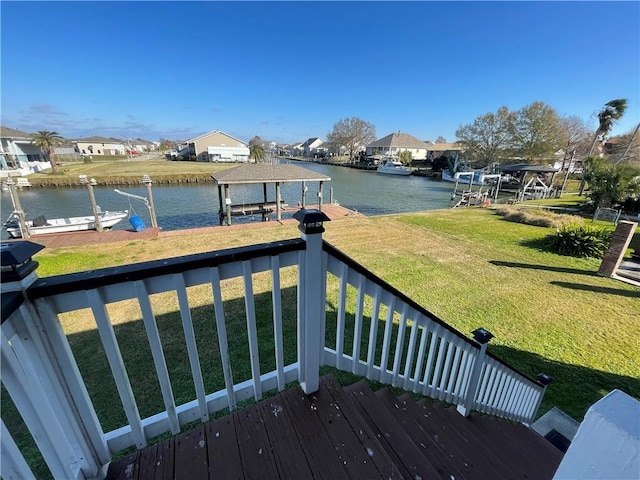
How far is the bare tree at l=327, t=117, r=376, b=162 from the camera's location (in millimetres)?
60375

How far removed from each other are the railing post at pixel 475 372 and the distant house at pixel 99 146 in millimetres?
72677

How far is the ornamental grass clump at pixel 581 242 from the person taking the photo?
7.97 meters

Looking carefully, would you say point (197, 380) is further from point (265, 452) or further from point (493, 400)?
point (493, 400)

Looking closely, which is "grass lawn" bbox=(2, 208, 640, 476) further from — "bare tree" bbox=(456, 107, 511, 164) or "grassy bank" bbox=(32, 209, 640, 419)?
"bare tree" bbox=(456, 107, 511, 164)

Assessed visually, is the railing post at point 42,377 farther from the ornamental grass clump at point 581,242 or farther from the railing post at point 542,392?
the ornamental grass clump at point 581,242

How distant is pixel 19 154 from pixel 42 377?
3916cm

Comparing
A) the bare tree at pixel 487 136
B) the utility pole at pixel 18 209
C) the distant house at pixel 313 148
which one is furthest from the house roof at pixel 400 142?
A: the utility pole at pixel 18 209

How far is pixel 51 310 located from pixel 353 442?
162cm

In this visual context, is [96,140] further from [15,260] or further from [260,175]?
[15,260]

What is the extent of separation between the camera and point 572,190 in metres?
27.7

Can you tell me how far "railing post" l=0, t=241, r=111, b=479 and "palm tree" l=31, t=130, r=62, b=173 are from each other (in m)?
37.9

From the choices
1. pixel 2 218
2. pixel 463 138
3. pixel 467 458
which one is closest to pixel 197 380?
pixel 467 458

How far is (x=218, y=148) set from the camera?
44.1 meters

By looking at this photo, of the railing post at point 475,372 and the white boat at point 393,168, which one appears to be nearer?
the railing post at point 475,372
